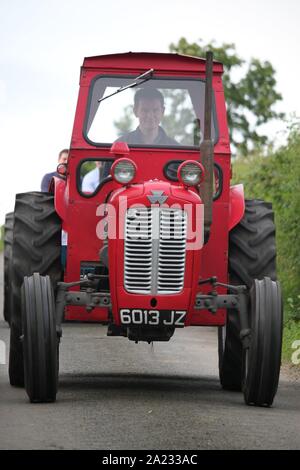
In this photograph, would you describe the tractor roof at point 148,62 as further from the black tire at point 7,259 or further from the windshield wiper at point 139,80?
the black tire at point 7,259

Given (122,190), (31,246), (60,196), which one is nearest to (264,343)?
(122,190)

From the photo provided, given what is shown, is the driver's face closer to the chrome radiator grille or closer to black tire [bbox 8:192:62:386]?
black tire [bbox 8:192:62:386]

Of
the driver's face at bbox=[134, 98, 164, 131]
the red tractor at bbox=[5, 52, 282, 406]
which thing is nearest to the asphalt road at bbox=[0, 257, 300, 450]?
the red tractor at bbox=[5, 52, 282, 406]

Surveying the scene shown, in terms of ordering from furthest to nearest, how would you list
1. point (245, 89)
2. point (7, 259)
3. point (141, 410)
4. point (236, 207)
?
point (245, 89) < point (7, 259) < point (236, 207) < point (141, 410)

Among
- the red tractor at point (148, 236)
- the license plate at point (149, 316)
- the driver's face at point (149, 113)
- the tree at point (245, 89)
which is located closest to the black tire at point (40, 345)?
the red tractor at point (148, 236)

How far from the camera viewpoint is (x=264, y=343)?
1162 cm

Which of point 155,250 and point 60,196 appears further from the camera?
point 60,196

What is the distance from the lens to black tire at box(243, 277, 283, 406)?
38.2 ft

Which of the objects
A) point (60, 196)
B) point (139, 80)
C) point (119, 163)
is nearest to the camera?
point (119, 163)

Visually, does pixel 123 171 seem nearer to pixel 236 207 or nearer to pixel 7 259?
pixel 236 207

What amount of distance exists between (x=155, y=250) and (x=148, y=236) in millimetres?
124

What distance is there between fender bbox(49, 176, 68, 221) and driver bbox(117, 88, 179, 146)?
0.63m

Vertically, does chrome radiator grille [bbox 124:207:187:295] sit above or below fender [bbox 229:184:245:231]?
below
